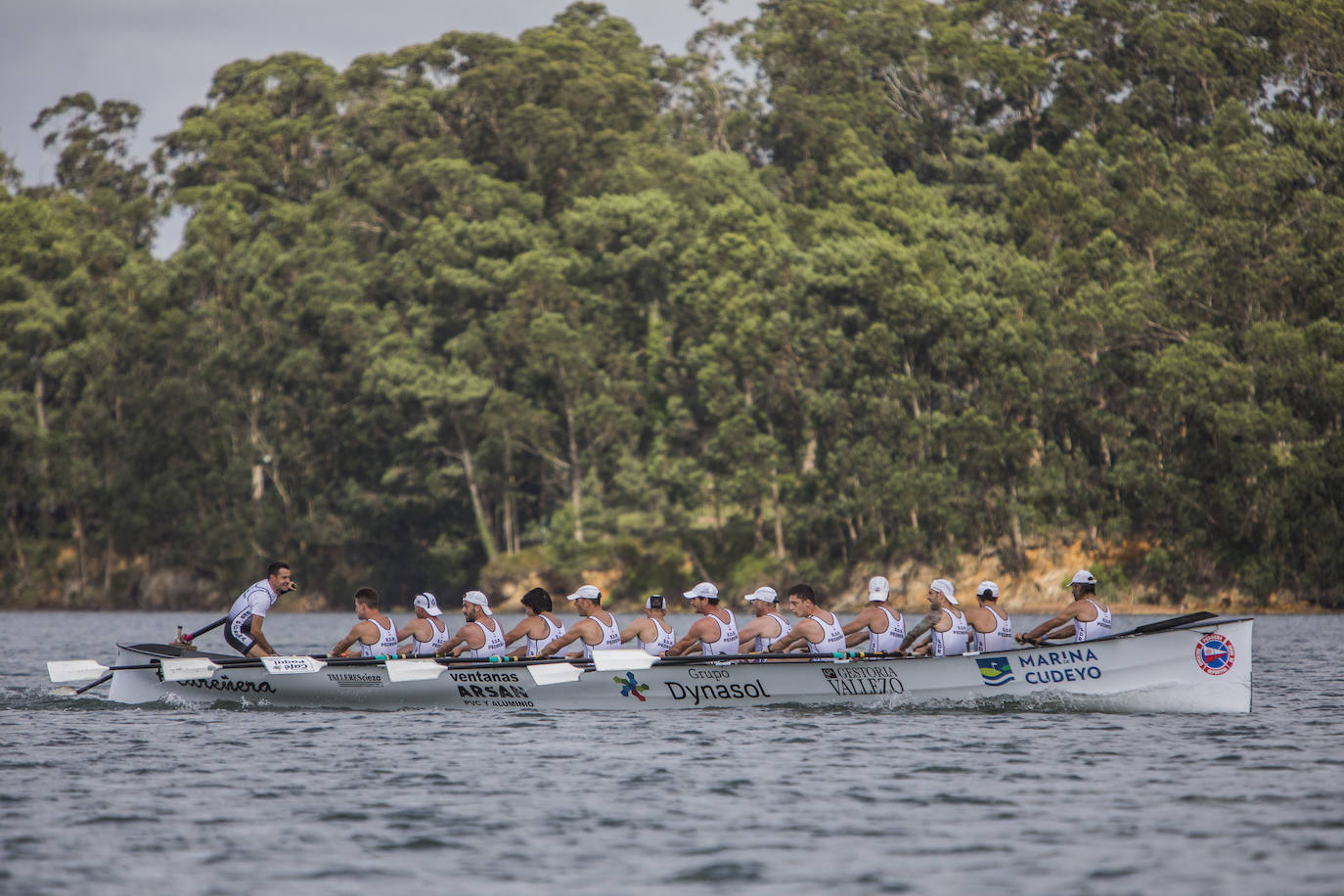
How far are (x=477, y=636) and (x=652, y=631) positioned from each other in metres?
2.68

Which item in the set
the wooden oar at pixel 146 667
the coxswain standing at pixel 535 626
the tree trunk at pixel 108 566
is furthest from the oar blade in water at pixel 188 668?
the tree trunk at pixel 108 566

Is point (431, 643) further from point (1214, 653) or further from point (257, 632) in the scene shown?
point (1214, 653)

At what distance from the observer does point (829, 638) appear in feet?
71.8

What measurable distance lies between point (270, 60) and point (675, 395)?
42.4 m

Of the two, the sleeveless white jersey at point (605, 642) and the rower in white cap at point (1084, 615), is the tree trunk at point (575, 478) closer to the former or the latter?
the sleeveless white jersey at point (605, 642)

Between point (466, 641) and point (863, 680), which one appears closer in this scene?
point (863, 680)

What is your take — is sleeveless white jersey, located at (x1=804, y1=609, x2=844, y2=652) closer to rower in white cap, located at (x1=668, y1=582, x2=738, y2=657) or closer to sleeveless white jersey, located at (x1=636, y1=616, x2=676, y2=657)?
rower in white cap, located at (x1=668, y1=582, x2=738, y2=657)

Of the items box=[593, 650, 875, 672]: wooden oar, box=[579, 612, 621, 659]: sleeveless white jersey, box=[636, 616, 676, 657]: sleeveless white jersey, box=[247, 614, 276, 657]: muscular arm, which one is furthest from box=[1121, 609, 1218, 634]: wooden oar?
box=[247, 614, 276, 657]: muscular arm

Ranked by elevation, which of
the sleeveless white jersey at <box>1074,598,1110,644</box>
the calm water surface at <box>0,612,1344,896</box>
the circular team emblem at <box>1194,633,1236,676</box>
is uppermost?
the sleeveless white jersey at <box>1074,598,1110,644</box>

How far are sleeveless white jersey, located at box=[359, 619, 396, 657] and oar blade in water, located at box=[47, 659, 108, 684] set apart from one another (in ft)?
16.1

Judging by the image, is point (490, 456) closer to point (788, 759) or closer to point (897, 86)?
point (897, 86)

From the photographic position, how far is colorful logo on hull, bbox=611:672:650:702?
2253cm

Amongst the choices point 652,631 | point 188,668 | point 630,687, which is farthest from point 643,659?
point 188,668

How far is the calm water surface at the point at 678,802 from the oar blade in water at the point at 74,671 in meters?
1.43
